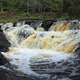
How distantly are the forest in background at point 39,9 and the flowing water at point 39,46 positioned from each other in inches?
245

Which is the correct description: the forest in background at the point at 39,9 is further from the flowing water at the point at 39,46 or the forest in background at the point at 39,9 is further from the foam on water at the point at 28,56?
the foam on water at the point at 28,56

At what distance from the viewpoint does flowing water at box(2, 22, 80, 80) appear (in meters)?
18.2

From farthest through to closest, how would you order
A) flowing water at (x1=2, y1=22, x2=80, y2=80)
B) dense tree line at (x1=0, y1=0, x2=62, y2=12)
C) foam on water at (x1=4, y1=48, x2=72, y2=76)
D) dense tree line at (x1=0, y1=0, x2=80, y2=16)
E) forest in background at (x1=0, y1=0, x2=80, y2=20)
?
dense tree line at (x1=0, y1=0, x2=62, y2=12) → forest in background at (x1=0, y1=0, x2=80, y2=20) → dense tree line at (x1=0, y1=0, x2=80, y2=16) → flowing water at (x1=2, y1=22, x2=80, y2=80) → foam on water at (x1=4, y1=48, x2=72, y2=76)

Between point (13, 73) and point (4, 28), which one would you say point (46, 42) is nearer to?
point (4, 28)

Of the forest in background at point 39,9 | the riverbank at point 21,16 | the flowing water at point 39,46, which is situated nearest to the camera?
the flowing water at point 39,46

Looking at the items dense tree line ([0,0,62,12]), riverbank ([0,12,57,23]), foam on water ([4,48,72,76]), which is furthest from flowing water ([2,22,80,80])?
dense tree line ([0,0,62,12])

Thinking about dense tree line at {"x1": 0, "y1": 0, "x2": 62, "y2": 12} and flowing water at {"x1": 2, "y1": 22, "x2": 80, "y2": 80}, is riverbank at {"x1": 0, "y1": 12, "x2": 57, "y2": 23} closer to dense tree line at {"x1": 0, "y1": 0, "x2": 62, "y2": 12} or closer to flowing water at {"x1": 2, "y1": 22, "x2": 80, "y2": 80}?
dense tree line at {"x1": 0, "y1": 0, "x2": 62, "y2": 12}

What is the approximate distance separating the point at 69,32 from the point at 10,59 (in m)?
5.86

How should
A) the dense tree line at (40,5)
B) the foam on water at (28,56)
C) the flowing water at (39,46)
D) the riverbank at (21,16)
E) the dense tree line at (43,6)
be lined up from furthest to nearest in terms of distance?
the dense tree line at (40,5)
the riverbank at (21,16)
the dense tree line at (43,6)
the flowing water at (39,46)
the foam on water at (28,56)

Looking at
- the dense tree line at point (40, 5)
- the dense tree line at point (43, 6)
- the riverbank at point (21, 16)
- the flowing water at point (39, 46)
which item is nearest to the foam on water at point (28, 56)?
the flowing water at point (39, 46)

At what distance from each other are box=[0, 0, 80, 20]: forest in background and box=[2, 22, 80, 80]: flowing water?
20.4 feet

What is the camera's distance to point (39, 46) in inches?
902

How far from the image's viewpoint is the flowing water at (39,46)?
717 inches

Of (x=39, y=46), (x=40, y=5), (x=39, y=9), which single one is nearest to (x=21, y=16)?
(x=40, y=5)
